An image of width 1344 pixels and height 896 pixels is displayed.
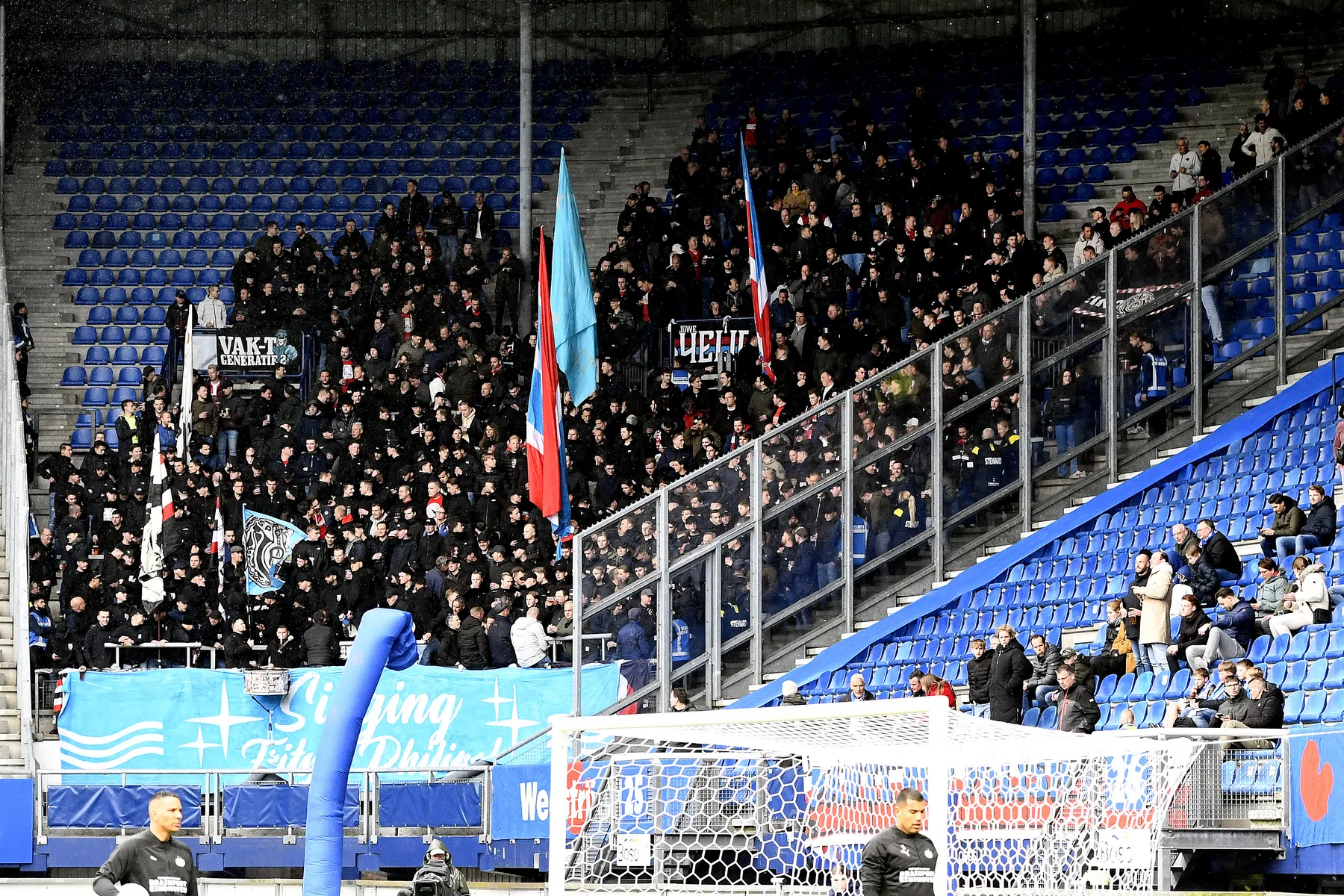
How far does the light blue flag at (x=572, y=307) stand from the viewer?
2341cm

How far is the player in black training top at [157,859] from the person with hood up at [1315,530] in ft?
36.6

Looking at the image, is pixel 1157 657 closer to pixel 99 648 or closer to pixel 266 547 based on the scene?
pixel 266 547

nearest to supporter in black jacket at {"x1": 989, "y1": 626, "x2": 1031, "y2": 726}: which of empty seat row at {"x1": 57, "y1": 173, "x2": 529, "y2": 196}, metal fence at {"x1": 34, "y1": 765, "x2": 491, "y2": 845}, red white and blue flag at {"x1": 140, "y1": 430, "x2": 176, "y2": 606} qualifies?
metal fence at {"x1": 34, "y1": 765, "x2": 491, "y2": 845}

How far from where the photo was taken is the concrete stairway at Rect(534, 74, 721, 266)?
31.8 metres

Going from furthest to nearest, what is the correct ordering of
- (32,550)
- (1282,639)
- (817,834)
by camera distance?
(32,550), (1282,639), (817,834)

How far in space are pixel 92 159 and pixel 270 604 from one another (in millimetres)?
13219

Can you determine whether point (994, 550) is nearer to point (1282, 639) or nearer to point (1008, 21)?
point (1282, 639)

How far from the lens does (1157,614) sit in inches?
693

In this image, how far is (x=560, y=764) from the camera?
35.2ft

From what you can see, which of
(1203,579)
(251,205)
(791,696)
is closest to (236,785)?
(791,696)

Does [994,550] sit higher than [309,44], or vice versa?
[309,44]

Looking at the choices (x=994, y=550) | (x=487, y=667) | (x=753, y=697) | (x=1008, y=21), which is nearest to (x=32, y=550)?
(x=487, y=667)

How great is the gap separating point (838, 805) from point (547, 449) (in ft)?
34.6

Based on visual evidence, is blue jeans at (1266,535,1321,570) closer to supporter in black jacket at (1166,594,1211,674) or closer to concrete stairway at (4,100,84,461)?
supporter in black jacket at (1166,594,1211,674)
